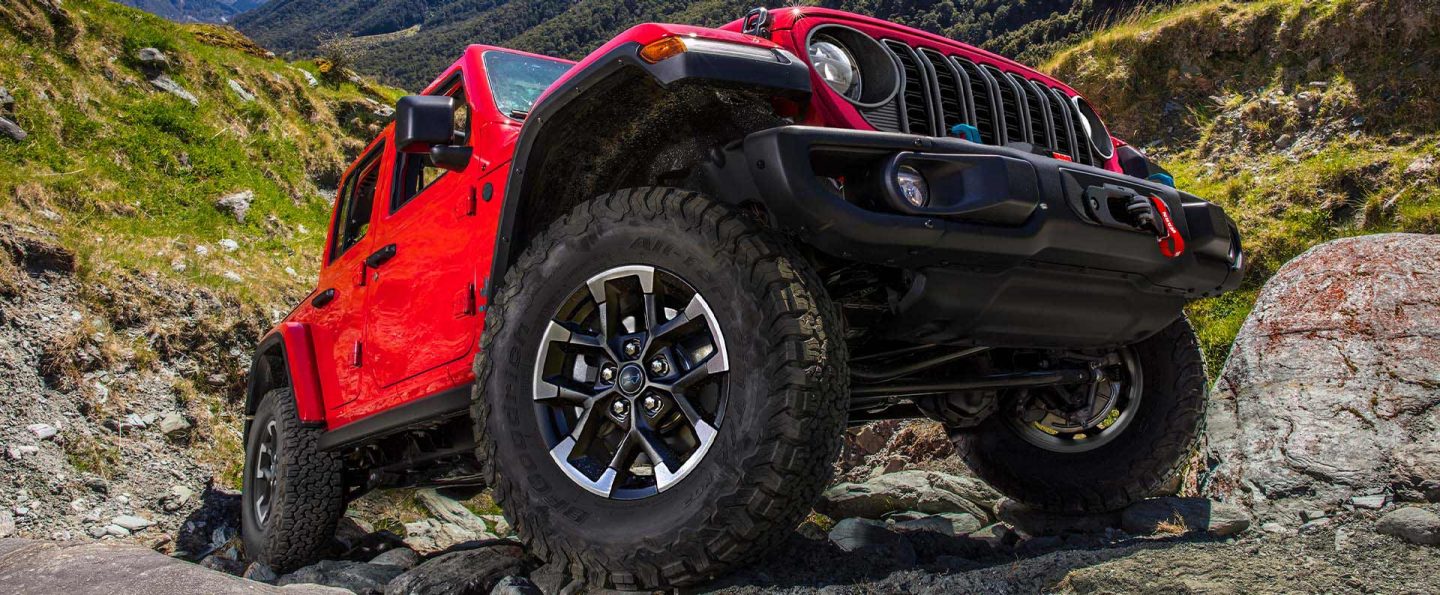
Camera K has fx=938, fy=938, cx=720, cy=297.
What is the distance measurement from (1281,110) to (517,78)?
7.16 m

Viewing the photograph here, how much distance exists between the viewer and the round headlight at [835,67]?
275cm

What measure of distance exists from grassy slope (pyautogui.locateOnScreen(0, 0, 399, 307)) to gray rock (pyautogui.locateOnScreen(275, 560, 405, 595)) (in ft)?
20.7

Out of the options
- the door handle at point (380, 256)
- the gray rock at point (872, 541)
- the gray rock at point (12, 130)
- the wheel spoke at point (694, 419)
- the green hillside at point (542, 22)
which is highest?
the green hillside at point (542, 22)

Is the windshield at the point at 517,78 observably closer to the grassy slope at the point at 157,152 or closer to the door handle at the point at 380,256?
the door handle at the point at 380,256

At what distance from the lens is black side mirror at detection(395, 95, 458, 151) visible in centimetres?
310

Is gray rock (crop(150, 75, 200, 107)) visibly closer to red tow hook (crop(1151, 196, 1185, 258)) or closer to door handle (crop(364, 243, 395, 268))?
door handle (crop(364, 243, 395, 268))

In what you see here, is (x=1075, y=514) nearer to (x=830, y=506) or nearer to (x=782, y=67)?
(x=830, y=506)

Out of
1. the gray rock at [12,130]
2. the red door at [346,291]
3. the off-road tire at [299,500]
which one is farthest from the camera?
the gray rock at [12,130]

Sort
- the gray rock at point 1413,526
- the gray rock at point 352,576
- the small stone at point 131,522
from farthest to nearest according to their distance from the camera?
the small stone at point 131,522 < the gray rock at point 352,576 < the gray rock at point 1413,526

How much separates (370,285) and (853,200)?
8.68ft

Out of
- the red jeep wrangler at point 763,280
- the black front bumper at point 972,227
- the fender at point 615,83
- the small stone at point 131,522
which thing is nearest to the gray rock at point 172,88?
the small stone at point 131,522

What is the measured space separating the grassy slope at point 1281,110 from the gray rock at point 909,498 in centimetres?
234

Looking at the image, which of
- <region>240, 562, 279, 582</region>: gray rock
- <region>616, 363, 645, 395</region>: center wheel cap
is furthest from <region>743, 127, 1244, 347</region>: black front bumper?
<region>240, 562, 279, 582</region>: gray rock

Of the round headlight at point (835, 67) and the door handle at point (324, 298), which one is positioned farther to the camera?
the door handle at point (324, 298)
